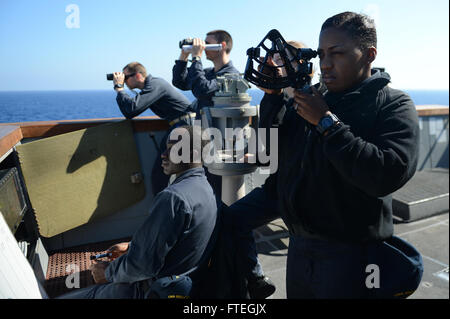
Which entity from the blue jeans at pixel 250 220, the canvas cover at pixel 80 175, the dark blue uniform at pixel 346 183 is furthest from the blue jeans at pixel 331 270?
the canvas cover at pixel 80 175

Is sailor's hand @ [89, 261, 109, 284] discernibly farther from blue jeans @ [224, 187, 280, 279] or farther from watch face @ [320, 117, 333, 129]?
watch face @ [320, 117, 333, 129]

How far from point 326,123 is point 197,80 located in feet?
7.28

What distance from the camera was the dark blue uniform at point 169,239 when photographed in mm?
1493

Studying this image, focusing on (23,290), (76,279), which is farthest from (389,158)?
(76,279)

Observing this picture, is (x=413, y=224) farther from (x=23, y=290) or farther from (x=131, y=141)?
(x=23, y=290)

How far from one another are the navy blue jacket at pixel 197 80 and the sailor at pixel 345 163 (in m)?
1.94

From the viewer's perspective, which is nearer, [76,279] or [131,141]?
[76,279]

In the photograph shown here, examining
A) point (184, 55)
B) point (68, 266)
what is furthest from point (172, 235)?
point (184, 55)

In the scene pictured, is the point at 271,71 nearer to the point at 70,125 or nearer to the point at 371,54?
the point at 371,54

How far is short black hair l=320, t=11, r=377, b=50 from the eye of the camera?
1.35m

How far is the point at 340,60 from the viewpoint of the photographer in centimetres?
A: 137

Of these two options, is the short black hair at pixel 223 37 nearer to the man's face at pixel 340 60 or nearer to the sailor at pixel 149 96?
the sailor at pixel 149 96

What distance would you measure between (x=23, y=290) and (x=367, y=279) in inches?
50.7

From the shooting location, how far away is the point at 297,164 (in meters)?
1.50
